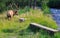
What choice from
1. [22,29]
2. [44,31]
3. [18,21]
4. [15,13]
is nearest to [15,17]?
[15,13]

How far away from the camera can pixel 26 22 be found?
11180 millimetres

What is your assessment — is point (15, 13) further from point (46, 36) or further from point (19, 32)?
point (46, 36)

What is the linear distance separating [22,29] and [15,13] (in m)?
3.04

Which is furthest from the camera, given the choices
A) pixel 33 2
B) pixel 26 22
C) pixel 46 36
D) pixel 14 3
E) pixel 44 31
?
pixel 33 2

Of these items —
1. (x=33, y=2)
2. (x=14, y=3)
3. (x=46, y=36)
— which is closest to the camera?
(x=46, y=36)

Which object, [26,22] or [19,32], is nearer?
[19,32]

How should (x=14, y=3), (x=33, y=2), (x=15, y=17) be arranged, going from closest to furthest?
(x=15, y=17) → (x=14, y=3) → (x=33, y=2)

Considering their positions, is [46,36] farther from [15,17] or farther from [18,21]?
[15,17]

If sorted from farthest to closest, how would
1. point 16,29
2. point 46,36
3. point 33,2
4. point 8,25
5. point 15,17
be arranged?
point 33,2
point 15,17
point 8,25
point 16,29
point 46,36

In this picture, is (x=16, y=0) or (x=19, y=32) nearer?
(x=19, y=32)

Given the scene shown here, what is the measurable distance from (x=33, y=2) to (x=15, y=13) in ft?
15.6

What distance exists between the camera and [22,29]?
9.82m

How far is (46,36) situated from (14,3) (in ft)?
25.7

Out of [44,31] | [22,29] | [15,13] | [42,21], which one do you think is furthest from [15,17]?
[44,31]
